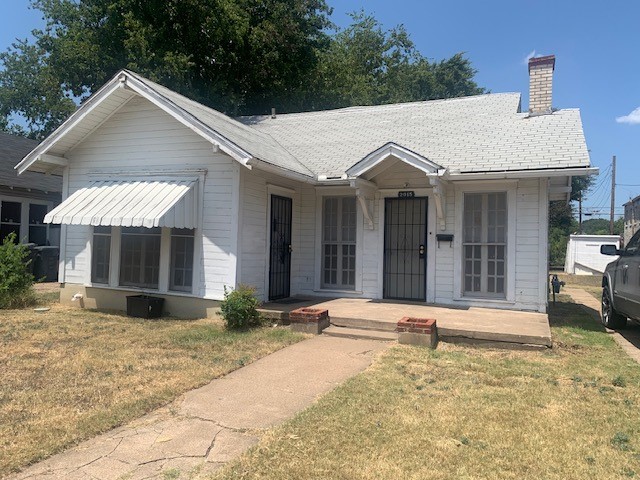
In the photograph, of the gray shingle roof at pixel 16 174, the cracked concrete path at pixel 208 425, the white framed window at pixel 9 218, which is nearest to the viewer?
the cracked concrete path at pixel 208 425

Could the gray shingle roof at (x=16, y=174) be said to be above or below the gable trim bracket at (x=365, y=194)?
above

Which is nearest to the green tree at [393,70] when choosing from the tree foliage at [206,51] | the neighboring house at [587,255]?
the tree foliage at [206,51]

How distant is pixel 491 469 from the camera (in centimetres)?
→ 315

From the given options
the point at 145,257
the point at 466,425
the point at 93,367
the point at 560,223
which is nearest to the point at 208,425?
the point at 466,425

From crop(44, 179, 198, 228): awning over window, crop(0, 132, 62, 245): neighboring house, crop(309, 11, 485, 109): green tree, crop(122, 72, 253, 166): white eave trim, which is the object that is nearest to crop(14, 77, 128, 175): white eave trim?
crop(122, 72, 253, 166): white eave trim

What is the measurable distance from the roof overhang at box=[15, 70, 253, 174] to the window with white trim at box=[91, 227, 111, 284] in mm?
1866

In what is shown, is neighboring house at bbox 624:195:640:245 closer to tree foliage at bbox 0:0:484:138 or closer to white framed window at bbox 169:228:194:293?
tree foliage at bbox 0:0:484:138

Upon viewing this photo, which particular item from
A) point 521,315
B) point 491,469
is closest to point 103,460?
point 491,469

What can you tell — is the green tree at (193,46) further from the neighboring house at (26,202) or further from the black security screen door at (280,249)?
the black security screen door at (280,249)

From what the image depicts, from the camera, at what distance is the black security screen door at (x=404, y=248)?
981 centimetres

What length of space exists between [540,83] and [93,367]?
34.6ft

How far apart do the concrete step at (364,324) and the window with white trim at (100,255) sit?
5580 millimetres

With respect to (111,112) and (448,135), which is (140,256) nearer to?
(111,112)

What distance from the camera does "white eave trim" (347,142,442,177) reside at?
838 centimetres
